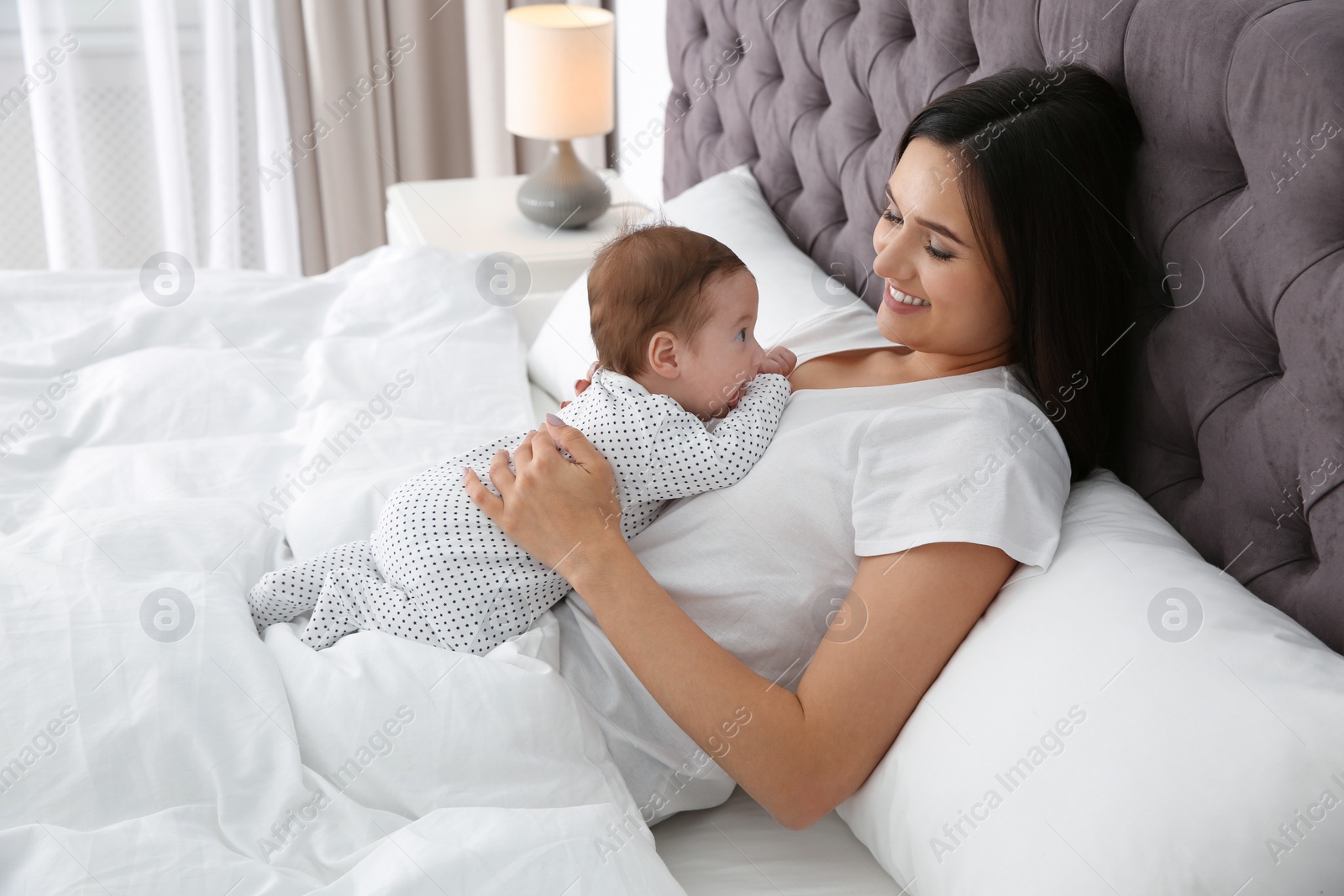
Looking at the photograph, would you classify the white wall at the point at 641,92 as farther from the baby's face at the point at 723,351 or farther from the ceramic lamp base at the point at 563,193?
the baby's face at the point at 723,351

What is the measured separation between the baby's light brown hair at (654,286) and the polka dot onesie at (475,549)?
0.05 m

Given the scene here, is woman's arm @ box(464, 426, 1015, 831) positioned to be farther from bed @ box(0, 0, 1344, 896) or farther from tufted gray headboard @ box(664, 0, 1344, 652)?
tufted gray headboard @ box(664, 0, 1344, 652)

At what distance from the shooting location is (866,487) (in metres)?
1.01

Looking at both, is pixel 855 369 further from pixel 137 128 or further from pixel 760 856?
pixel 137 128

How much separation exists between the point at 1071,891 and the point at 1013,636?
21cm

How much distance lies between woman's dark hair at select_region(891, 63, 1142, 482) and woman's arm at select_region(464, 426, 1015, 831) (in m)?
0.22

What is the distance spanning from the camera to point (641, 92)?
2.91m

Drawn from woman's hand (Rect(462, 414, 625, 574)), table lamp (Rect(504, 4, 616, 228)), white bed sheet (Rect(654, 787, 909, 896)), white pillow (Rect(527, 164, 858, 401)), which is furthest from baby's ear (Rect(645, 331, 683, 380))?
table lamp (Rect(504, 4, 616, 228))

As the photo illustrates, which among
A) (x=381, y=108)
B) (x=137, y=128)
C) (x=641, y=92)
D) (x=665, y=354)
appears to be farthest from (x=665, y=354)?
(x=137, y=128)

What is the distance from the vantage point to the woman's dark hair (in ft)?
3.32

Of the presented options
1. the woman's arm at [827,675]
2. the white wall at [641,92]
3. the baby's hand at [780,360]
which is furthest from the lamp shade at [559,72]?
the woman's arm at [827,675]

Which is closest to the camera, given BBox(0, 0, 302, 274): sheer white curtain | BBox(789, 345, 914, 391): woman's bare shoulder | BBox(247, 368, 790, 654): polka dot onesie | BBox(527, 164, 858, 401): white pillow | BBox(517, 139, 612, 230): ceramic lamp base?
BBox(247, 368, 790, 654): polka dot onesie

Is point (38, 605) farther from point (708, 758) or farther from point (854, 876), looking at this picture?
point (854, 876)

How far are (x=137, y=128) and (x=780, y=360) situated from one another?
2.58 m
